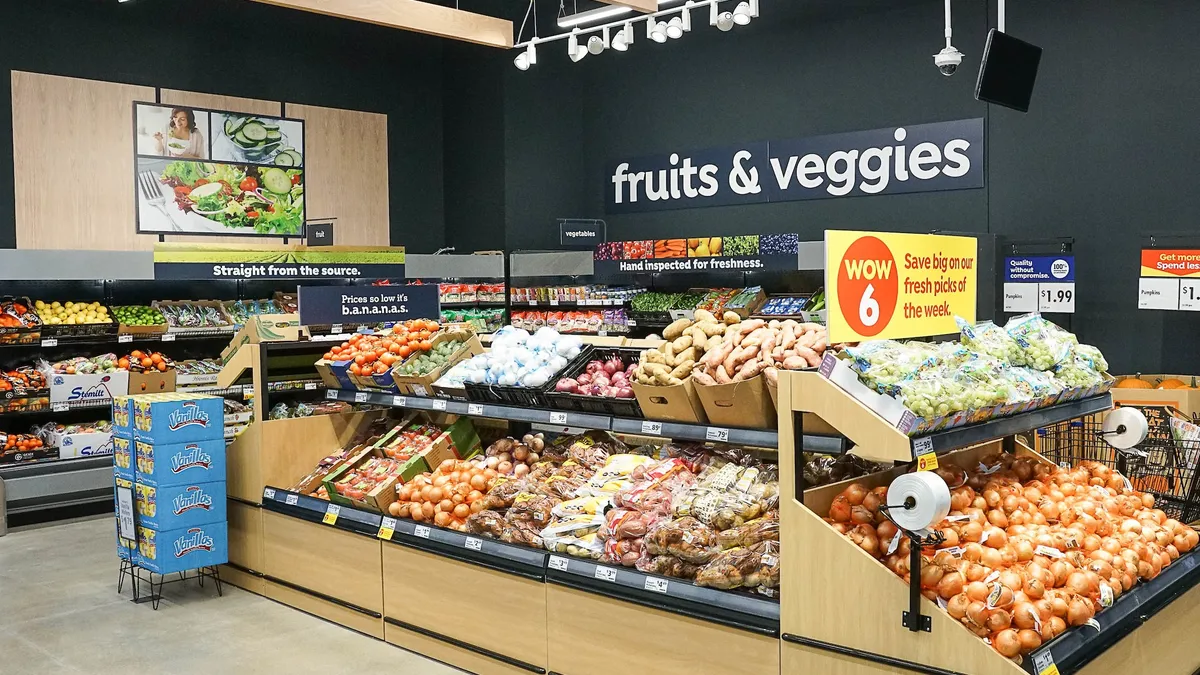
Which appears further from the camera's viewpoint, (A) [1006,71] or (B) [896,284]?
(A) [1006,71]

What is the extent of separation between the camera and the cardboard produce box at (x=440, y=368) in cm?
537

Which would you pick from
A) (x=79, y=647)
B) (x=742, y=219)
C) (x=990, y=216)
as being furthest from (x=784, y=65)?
(x=79, y=647)

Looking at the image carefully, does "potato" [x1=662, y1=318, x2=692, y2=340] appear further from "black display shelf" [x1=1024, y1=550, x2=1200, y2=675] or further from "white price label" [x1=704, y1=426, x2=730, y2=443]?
"black display shelf" [x1=1024, y1=550, x2=1200, y2=675]

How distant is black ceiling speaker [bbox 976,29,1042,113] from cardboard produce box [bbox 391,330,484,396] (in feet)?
11.6

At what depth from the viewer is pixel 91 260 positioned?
26.6 ft

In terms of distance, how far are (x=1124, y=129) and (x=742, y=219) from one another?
3.74 metres

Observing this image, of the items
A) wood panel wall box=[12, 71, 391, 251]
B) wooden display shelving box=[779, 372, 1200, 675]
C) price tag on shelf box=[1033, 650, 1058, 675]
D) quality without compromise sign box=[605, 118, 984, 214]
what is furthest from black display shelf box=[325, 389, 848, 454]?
A: quality without compromise sign box=[605, 118, 984, 214]

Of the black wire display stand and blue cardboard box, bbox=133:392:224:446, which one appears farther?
the black wire display stand

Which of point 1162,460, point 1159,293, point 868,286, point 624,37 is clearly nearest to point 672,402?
point 868,286

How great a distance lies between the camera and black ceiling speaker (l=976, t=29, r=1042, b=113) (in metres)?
6.48

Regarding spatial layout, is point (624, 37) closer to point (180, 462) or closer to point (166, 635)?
point (180, 462)

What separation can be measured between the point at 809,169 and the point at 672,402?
21.4 ft

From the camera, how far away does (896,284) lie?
3.82 meters

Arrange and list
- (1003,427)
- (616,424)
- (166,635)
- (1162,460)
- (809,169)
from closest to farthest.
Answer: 1. (1003,427)
2. (616,424)
3. (1162,460)
4. (166,635)
5. (809,169)
